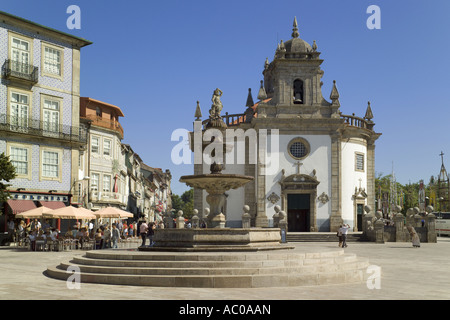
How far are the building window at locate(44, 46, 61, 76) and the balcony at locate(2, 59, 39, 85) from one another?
1124 mm

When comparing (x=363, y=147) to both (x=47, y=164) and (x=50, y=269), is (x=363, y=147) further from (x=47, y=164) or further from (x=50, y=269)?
→ (x=50, y=269)

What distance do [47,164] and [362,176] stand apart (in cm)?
2532

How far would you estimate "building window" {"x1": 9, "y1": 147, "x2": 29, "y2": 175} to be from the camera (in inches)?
1219

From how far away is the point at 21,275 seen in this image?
1443 cm

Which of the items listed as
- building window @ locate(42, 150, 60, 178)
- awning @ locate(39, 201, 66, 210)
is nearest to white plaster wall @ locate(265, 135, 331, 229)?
awning @ locate(39, 201, 66, 210)

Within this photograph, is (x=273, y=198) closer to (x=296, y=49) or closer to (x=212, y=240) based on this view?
(x=296, y=49)

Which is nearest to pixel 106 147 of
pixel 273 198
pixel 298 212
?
pixel 273 198

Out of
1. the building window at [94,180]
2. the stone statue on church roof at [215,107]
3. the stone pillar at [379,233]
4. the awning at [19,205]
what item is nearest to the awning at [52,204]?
the awning at [19,205]

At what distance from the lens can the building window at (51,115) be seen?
32.8 m

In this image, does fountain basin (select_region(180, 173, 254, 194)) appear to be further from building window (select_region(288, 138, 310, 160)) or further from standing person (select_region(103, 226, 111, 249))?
building window (select_region(288, 138, 310, 160))

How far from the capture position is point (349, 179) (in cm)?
4288

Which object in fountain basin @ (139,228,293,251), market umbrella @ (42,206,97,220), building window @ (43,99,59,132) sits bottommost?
fountain basin @ (139,228,293,251)
